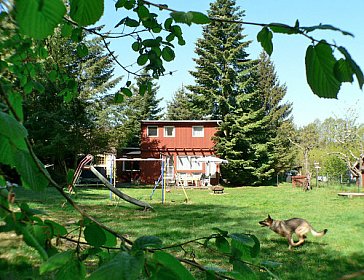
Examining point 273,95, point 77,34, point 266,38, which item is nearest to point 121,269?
point 266,38

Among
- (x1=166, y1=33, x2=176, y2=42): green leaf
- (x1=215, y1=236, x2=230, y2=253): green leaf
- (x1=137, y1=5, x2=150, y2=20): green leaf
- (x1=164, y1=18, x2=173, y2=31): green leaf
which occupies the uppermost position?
(x1=137, y1=5, x2=150, y2=20): green leaf

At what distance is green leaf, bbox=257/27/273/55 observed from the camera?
864 mm

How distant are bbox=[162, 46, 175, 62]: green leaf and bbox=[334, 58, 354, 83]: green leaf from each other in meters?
1.49

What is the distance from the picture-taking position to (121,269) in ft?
1.67

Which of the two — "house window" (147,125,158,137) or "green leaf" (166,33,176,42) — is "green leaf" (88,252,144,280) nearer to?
"green leaf" (166,33,176,42)

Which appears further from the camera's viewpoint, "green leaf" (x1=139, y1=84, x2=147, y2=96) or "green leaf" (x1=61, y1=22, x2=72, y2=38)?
"green leaf" (x1=139, y1=84, x2=147, y2=96)

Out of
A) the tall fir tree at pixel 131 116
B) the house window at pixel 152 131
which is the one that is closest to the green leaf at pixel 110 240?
the tall fir tree at pixel 131 116

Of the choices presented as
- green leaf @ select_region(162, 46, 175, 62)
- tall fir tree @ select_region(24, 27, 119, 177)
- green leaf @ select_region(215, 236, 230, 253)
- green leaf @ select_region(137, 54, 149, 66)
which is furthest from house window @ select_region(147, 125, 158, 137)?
green leaf @ select_region(215, 236, 230, 253)

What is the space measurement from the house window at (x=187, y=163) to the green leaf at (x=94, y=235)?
26434 millimetres

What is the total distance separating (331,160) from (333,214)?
650 inches

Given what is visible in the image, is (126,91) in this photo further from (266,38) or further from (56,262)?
(56,262)

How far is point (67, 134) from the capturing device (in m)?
24.0

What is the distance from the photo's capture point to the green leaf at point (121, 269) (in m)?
0.49

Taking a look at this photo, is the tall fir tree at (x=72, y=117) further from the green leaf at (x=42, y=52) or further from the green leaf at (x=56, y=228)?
the green leaf at (x=56, y=228)
